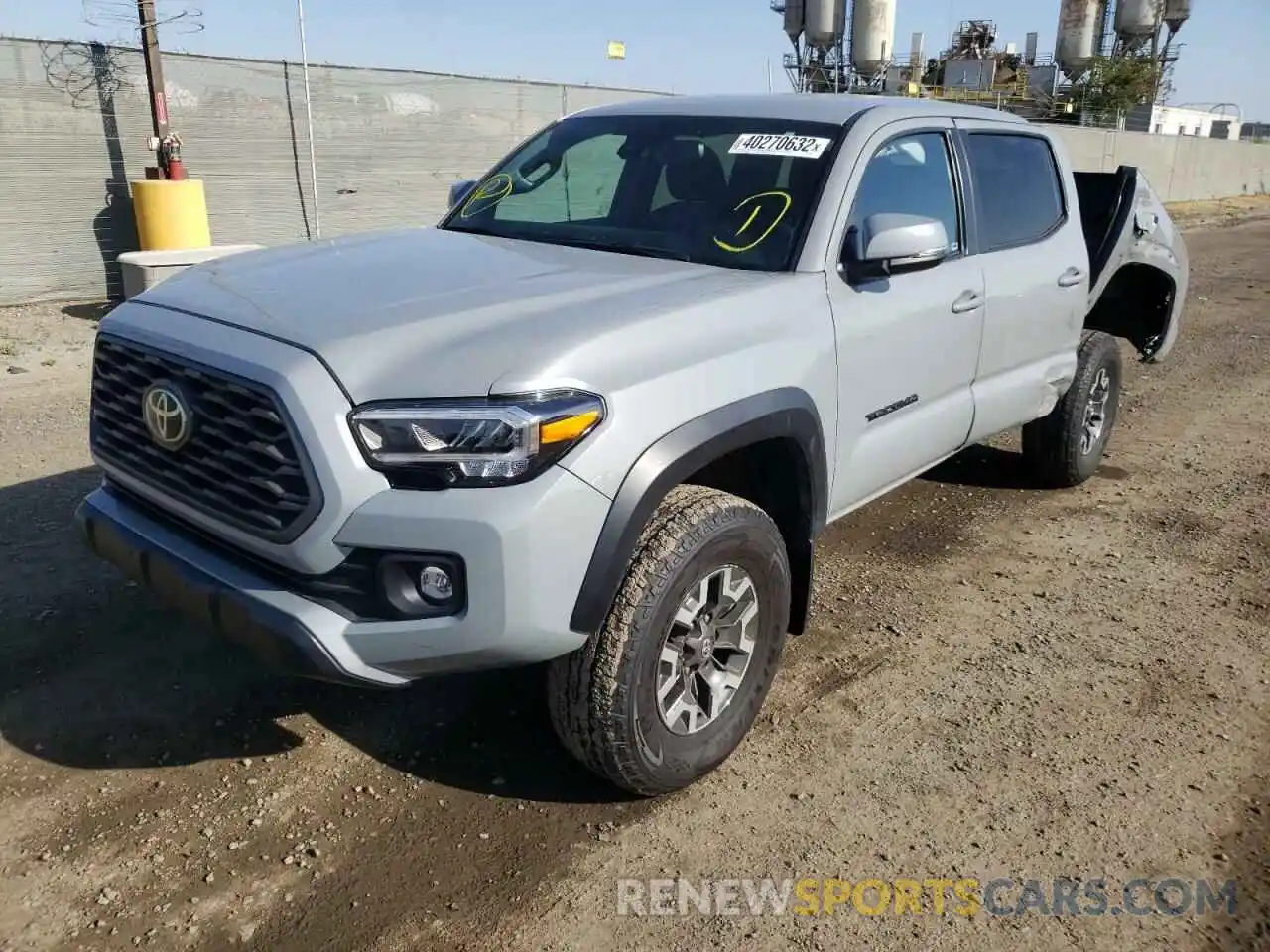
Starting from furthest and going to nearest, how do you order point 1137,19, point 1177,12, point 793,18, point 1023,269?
point 1177,12, point 1137,19, point 793,18, point 1023,269

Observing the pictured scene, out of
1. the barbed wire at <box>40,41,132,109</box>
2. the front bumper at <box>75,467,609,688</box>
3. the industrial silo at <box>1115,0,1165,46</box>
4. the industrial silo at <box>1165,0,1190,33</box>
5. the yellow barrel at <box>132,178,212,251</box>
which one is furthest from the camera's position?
the industrial silo at <box>1165,0,1190,33</box>

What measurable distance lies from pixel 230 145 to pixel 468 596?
10.4 m

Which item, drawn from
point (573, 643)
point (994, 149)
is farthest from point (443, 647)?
point (994, 149)

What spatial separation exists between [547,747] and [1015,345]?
2.67 m

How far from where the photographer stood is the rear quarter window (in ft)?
14.1

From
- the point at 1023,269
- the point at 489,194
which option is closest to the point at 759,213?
the point at 489,194

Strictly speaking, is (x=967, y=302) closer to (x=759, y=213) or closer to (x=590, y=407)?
(x=759, y=213)

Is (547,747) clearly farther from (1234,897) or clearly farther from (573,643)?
(1234,897)

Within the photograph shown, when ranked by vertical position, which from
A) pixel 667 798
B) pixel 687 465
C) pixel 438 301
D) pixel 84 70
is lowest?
pixel 667 798

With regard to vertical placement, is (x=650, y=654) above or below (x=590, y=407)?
below

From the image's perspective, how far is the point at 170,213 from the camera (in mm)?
9992

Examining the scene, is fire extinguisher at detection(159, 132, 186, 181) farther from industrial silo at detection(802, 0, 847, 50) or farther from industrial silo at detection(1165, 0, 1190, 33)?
industrial silo at detection(1165, 0, 1190, 33)

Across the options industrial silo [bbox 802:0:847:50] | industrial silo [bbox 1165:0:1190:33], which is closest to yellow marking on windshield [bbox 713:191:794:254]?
industrial silo [bbox 802:0:847:50]

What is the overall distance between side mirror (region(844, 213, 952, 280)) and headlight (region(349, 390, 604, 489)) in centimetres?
139
